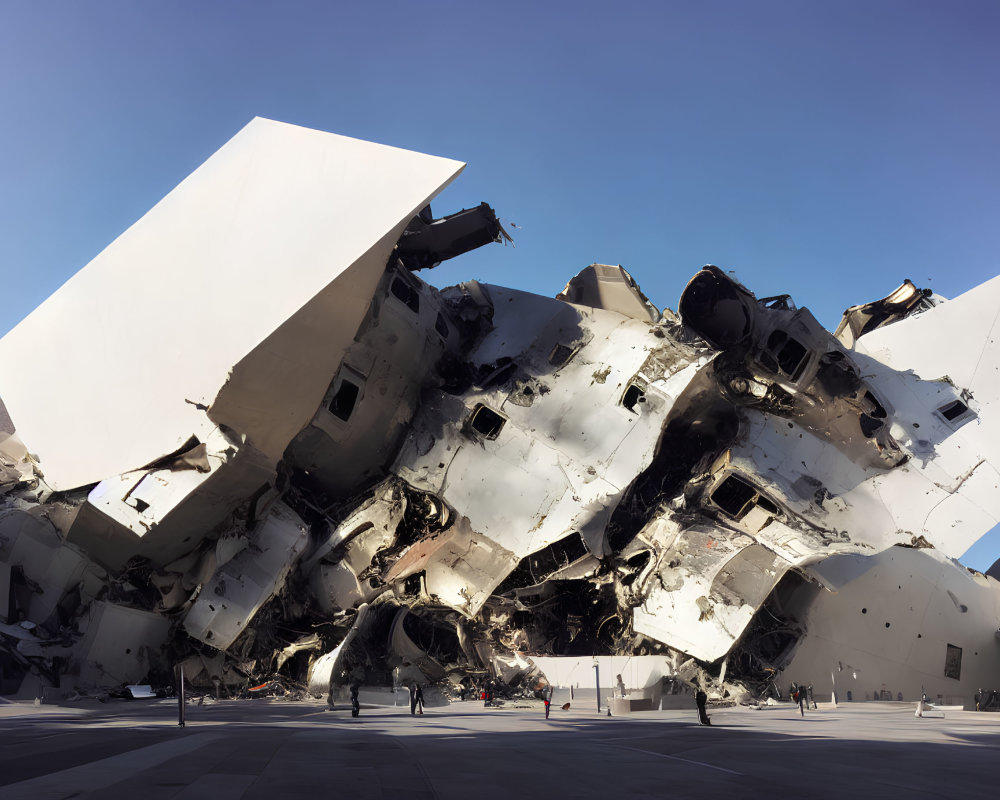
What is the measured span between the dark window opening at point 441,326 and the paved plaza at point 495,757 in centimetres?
900

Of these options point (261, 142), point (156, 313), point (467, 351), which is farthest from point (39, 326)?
point (467, 351)

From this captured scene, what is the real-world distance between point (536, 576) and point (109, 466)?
350 inches

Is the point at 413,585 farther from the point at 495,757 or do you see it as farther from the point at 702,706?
the point at 495,757

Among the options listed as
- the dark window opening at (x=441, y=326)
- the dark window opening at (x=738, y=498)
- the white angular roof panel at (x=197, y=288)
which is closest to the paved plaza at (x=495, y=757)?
the dark window opening at (x=738, y=498)

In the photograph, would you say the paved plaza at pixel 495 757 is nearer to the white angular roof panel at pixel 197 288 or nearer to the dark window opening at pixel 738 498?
the dark window opening at pixel 738 498

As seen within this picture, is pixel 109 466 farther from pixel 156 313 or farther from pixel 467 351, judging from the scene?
pixel 467 351

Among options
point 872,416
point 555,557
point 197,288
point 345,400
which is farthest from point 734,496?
point 197,288

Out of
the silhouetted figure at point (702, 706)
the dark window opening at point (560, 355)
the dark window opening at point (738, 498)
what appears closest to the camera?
the silhouetted figure at point (702, 706)

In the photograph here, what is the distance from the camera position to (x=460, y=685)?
1708 centimetres

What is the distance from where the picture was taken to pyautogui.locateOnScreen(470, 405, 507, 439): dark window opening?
57.8ft

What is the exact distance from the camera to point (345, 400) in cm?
1731

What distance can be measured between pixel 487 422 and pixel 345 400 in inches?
126

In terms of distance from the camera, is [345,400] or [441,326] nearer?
[345,400]

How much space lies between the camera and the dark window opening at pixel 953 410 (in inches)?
677
